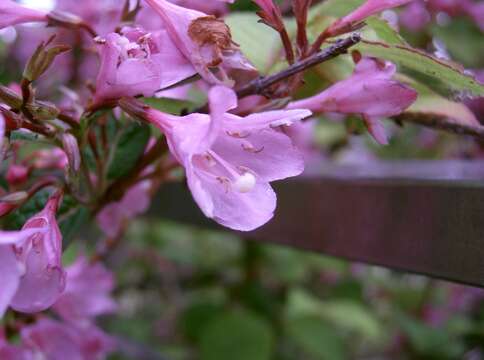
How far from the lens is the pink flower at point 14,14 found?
48cm

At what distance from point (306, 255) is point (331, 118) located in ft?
1.25

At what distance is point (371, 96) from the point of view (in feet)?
1.57

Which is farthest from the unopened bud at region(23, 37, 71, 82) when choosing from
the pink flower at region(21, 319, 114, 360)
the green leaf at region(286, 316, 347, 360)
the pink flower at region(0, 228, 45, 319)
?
the green leaf at region(286, 316, 347, 360)

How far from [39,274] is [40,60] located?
0.46 ft

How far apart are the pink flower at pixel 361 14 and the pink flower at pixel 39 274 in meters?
0.24

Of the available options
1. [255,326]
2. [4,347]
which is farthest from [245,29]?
[255,326]

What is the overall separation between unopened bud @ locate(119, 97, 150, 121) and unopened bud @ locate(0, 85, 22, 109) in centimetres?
6

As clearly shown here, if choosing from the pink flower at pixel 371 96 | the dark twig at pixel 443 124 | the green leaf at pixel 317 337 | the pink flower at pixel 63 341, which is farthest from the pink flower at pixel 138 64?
the green leaf at pixel 317 337

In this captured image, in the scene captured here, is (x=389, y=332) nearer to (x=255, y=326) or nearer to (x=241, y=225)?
(x=255, y=326)

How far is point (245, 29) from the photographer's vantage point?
0.61 m

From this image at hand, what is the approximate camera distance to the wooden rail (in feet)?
1.52

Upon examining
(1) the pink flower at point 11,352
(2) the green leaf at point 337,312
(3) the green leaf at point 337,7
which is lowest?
(2) the green leaf at point 337,312

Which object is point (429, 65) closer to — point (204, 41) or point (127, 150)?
point (204, 41)

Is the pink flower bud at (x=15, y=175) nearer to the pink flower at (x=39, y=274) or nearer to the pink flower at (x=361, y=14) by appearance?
the pink flower at (x=39, y=274)
